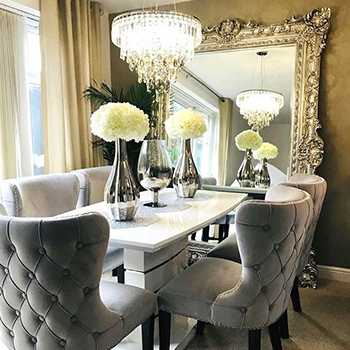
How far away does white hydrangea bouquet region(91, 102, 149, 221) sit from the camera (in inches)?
64.9

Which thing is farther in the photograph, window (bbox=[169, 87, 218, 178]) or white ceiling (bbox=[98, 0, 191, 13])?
window (bbox=[169, 87, 218, 178])

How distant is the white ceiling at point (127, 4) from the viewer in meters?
3.22

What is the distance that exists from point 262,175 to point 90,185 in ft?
5.05

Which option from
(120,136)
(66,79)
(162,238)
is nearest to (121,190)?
(120,136)

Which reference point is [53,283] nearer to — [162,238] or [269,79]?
[162,238]

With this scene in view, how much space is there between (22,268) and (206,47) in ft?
8.44

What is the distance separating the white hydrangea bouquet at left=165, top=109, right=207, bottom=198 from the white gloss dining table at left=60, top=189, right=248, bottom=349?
3.7 inches

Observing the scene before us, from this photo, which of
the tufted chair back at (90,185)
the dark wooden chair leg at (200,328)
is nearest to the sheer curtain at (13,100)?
the tufted chair back at (90,185)

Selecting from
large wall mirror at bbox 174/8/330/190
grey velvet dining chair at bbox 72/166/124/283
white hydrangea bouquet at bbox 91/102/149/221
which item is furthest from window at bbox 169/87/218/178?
white hydrangea bouquet at bbox 91/102/149/221

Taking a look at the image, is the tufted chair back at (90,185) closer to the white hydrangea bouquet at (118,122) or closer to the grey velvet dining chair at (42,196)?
the grey velvet dining chair at (42,196)

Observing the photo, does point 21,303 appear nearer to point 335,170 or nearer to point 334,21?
point 335,170

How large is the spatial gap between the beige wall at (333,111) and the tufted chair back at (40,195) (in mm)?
1991

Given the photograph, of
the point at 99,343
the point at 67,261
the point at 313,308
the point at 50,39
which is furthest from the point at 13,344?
the point at 50,39

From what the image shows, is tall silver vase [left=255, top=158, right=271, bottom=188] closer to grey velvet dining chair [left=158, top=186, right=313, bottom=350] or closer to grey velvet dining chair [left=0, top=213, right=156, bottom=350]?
grey velvet dining chair [left=158, top=186, right=313, bottom=350]
